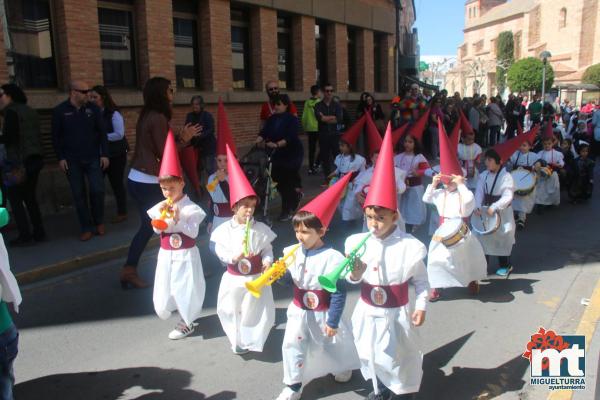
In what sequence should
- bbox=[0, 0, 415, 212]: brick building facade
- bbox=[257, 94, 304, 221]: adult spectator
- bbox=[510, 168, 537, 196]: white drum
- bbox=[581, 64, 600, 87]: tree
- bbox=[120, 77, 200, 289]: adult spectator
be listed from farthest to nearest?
bbox=[581, 64, 600, 87]: tree < bbox=[0, 0, 415, 212]: brick building facade < bbox=[510, 168, 537, 196]: white drum < bbox=[257, 94, 304, 221]: adult spectator < bbox=[120, 77, 200, 289]: adult spectator

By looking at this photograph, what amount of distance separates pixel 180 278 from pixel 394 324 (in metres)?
1.85

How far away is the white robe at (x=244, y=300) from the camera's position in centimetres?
407

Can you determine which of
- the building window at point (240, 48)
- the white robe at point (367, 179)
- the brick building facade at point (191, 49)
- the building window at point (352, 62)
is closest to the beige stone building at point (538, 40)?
the building window at point (352, 62)

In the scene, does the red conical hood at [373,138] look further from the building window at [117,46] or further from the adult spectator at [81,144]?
the building window at [117,46]

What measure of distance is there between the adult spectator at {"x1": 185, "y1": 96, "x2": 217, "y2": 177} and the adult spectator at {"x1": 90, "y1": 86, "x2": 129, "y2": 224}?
0.99 meters

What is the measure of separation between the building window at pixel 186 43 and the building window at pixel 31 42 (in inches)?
113

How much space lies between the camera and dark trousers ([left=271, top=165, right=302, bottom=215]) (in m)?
8.61

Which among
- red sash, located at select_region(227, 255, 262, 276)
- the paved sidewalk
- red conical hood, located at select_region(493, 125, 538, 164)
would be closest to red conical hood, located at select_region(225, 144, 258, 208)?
red sash, located at select_region(227, 255, 262, 276)

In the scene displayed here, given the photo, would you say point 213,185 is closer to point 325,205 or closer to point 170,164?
point 170,164

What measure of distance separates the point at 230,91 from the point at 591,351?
9883 mm

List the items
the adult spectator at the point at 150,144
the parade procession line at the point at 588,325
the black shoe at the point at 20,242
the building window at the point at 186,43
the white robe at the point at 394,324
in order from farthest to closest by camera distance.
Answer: the building window at the point at 186,43
the black shoe at the point at 20,242
the adult spectator at the point at 150,144
the parade procession line at the point at 588,325
the white robe at the point at 394,324

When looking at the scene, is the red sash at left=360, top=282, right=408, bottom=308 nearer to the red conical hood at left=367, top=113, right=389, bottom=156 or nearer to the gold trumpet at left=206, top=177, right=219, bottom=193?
the gold trumpet at left=206, top=177, right=219, bottom=193

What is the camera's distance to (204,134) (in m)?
8.48

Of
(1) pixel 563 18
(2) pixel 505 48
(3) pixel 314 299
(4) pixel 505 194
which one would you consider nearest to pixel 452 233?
(4) pixel 505 194
